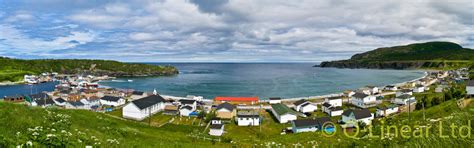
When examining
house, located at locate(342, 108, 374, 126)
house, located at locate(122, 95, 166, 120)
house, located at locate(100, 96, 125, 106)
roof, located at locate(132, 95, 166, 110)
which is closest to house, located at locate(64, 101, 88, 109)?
house, located at locate(100, 96, 125, 106)

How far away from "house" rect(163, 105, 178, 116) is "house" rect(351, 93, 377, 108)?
3908 cm

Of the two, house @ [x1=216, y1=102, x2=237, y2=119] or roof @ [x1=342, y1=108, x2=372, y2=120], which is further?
house @ [x1=216, y1=102, x2=237, y2=119]

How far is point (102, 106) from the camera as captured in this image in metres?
61.7

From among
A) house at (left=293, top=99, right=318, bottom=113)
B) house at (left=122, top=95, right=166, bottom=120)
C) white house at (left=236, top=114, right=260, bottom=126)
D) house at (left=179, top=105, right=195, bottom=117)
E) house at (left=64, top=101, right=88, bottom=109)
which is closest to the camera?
white house at (left=236, top=114, right=260, bottom=126)

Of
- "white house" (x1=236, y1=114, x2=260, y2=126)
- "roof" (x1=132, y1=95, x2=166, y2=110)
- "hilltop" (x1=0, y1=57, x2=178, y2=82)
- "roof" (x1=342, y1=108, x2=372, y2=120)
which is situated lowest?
"white house" (x1=236, y1=114, x2=260, y2=126)

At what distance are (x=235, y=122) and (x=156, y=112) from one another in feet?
57.4

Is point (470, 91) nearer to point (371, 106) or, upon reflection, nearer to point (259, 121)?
point (371, 106)

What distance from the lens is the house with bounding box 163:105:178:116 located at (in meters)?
53.6

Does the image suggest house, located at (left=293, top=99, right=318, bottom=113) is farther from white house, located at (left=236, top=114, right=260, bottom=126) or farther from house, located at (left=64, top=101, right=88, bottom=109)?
house, located at (left=64, top=101, right=88, bottom=109)

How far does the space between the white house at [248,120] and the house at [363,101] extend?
91.5ft

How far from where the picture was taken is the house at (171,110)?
176 ft

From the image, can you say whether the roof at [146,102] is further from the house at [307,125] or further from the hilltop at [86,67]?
the hilltop at [86,67]

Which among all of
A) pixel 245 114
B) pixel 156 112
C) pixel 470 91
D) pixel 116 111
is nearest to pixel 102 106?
pixel 116 111

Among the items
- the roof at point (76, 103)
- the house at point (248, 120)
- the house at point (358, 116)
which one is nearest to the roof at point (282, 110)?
the house at point (248, 120)
